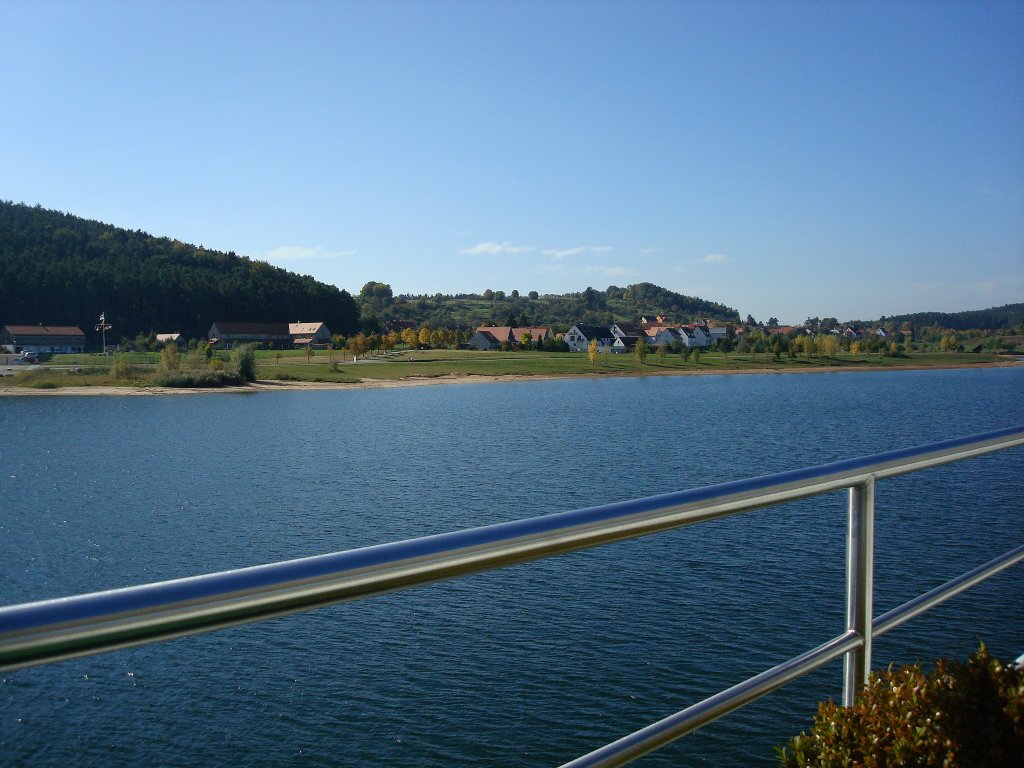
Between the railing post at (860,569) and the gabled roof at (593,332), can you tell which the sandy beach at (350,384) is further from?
the railing post at (860,569)

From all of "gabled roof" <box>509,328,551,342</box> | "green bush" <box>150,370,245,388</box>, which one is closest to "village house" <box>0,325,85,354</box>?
"green bush" <box>150,370,245,388</box>

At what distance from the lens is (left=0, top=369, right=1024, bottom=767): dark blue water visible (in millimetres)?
9281

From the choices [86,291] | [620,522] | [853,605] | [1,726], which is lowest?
[1,726]

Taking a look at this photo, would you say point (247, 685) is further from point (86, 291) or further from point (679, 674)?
point (86, 291)

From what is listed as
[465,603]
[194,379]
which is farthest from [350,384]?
[465,603]

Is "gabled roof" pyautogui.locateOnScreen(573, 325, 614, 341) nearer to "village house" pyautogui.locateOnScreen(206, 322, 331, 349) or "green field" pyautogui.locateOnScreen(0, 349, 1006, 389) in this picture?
"green field" pyautogui.locateOnScreen(0, 349, 1006, 389)

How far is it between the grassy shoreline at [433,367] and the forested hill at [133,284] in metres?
12.9

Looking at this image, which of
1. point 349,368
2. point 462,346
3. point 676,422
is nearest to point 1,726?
point 676,422

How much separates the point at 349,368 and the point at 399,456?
179ft

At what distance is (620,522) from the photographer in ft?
4.55

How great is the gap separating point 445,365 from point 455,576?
8509 centimetres

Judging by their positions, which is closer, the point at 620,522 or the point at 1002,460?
the point at 620,522

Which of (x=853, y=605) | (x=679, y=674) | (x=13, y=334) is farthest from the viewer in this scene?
(x=13, y=334)

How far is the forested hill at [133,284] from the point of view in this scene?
94312 mm
